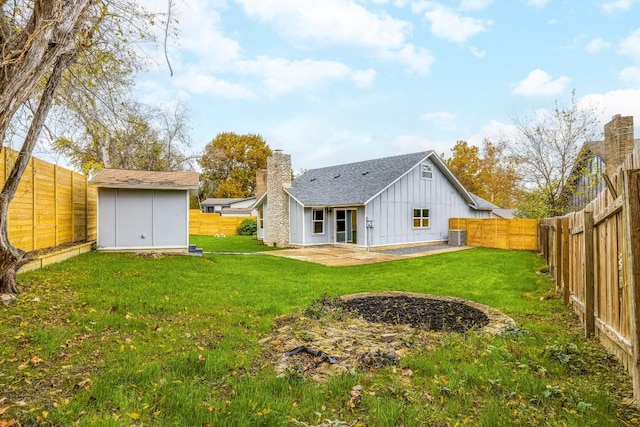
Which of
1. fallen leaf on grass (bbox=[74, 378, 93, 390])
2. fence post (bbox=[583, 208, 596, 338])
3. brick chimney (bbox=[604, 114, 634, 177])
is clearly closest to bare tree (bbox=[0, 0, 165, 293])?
fallen leaf on grass (bbox=[74, 378, 93, 390])

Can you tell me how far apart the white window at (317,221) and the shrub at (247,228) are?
1147 cm

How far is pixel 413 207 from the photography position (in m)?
20.5

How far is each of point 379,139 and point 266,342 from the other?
27.1m

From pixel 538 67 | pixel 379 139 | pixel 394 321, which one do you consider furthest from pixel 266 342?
pixel 379 139

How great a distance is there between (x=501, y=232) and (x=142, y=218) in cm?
1729

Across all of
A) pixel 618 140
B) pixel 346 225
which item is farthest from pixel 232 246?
pixel 618 140

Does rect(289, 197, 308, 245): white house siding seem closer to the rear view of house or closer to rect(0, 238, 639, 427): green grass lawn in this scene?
the rear view of house

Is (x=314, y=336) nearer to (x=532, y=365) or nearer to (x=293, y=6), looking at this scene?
(x=532, y=365)

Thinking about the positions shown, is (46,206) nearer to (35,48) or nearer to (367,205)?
(35,48)

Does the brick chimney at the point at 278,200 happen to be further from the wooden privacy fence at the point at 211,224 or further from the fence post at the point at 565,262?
the fence post at the point at 565,262

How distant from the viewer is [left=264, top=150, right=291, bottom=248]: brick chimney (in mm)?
20406

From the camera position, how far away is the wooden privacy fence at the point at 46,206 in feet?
27.8

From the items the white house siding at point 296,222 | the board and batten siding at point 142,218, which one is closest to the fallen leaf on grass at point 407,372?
the board and batten siding at point 142,218

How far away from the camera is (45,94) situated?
253 inches
